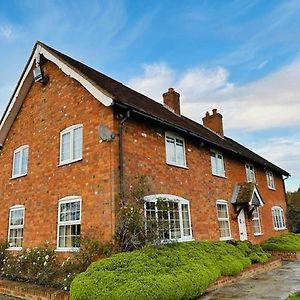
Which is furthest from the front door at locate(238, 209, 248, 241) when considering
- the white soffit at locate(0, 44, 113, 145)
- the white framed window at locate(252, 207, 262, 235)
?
the white soffit at locate(0, 44, 113, 145)

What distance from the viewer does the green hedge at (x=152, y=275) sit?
7.36 metres

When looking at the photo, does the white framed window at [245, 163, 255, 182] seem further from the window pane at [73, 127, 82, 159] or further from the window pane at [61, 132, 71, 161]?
the window pane at [61, 132, 71, 161]

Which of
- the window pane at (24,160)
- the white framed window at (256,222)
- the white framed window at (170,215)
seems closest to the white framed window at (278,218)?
the white framed window at (256,222)

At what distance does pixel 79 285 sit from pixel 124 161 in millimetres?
4607

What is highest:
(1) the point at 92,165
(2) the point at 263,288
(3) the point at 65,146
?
(3) the point at 65,146

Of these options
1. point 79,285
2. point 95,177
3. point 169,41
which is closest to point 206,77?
point 169,41

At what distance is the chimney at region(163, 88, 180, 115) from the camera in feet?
63.5

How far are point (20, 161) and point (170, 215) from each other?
26.7ft

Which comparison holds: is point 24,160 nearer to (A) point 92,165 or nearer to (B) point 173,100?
(A) point 92,165

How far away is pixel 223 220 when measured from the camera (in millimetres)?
16609

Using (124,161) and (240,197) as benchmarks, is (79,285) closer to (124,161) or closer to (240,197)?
(124,161)

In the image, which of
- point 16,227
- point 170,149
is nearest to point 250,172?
point 170,149

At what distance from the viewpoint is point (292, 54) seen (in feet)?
43.5

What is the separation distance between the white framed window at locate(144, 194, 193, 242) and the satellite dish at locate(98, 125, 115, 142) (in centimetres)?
257
